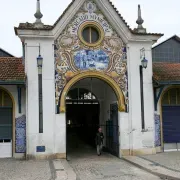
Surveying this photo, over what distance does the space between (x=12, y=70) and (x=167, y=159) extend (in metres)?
8.49

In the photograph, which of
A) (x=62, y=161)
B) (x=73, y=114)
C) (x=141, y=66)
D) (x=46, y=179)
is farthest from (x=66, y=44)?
(x=73, y=114)

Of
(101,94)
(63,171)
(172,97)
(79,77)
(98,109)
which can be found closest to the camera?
(63,171)

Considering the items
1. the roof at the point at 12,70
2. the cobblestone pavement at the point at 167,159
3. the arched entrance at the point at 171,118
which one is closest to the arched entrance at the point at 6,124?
the roof at the point at 12,70

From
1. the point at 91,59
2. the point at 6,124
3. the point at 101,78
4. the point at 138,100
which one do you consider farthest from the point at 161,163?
the point at 6,124

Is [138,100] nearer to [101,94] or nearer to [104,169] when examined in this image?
[101,94]

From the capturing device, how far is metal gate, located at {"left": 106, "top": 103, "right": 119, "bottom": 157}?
55.9 ft

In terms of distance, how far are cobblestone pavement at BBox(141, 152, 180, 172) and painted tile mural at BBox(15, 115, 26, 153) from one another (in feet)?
19.1

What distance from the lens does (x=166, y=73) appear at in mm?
17812

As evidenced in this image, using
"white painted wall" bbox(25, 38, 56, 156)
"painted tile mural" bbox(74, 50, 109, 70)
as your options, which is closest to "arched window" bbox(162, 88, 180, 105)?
"painted tile mural" bbox(74, 50, 109, 70)

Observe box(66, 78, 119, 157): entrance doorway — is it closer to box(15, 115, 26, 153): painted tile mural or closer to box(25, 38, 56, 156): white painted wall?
box(25, 38, 56, 156): white painted wall

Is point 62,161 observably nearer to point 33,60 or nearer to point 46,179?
point 46,179

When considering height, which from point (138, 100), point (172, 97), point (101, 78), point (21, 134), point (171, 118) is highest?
point (101, 78)

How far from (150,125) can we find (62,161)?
5.02 metres

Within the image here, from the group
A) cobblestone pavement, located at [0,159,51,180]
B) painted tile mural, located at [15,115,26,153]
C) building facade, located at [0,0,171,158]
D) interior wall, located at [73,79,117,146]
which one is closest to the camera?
cobblestone pavement, located at [0,159,51,180]
